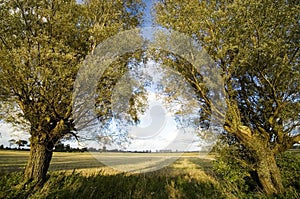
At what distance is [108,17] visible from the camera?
15219 mm

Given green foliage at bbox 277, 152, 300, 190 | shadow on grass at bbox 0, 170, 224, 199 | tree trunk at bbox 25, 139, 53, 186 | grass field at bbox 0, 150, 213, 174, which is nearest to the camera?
shadow on grass at bbox 0, 170, 224, 199

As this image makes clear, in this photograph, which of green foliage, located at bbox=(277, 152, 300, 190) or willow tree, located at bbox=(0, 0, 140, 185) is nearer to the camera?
willow tree, located at bbox=(0, 0, 140, 185)

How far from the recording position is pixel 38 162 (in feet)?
39.8

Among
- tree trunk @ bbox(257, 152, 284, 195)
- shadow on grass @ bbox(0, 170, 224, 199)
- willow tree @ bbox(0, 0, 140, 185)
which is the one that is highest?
willow tree @ bbox(0, 0, 140, 185)

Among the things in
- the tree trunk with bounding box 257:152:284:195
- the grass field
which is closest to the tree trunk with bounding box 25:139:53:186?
the grass field

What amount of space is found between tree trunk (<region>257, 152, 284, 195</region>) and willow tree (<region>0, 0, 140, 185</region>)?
357 inches

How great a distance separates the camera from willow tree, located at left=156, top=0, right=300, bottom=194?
10531 millimetres

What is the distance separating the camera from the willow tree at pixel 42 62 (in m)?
10.5

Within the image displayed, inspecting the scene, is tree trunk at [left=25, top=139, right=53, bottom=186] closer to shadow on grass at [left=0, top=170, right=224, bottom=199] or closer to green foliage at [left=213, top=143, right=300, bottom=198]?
shadow on grass at [left=0, top=170, right=224, bottom=199]

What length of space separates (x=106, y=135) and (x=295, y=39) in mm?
10472

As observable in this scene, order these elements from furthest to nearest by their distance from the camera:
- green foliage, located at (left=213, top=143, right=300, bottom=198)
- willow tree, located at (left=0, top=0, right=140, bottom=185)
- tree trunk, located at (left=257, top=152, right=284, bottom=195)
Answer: green foliage, located at (left=213, top=143, right=300, bottom=198) < tree trunk, located at (left=257, top=152, right=284, bottom=195) < willow tree, located at (left=0, top=0, right=140, bottom=185)

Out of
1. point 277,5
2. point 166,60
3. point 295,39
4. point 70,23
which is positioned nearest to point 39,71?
point 70,23

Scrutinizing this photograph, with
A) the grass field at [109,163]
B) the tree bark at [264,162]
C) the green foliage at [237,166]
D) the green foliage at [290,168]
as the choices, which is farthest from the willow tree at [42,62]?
the green foliage at [290,168]

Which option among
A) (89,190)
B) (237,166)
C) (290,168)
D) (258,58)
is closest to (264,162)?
(237,166)
